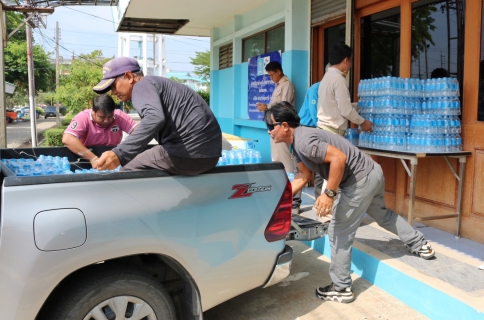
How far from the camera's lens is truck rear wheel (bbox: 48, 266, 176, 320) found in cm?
242

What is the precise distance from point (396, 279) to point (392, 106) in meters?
1.92

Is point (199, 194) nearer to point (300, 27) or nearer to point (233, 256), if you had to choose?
point (233, 256)

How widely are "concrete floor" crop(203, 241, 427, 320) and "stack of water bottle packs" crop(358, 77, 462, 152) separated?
5.36 feet

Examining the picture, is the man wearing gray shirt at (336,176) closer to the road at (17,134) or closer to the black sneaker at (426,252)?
the black sneaker at (426,252)

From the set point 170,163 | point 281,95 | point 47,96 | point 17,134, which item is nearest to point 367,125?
point 281,95

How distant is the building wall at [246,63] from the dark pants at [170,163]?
4.81 meters

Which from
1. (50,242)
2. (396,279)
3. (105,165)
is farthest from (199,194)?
(396,279)

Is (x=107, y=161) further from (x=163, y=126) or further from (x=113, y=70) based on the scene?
(x=113, y=70)

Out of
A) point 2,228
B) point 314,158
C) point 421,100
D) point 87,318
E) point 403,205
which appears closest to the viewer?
point 2,228

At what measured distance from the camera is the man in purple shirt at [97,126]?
4.50 m

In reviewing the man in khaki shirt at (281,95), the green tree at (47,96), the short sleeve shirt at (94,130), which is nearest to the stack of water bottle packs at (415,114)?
the man in khaki shirt at (281,95)

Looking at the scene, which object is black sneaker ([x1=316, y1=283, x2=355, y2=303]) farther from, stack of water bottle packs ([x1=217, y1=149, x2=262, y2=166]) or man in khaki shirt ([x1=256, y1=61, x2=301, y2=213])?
man in khaki shirt ([x1=256, y1=61, x2=301, y2=213])

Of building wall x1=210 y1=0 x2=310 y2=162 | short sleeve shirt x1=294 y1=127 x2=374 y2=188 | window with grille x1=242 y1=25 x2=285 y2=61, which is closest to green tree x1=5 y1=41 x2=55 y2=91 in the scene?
building wall x1=210 y1=0 x2=310 y2=162

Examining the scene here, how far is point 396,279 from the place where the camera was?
3873 millimetres
